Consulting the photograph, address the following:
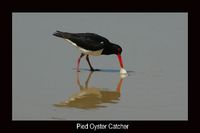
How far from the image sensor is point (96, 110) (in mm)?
12539

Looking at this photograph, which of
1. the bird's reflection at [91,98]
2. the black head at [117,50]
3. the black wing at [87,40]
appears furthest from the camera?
the black head at [117,50]

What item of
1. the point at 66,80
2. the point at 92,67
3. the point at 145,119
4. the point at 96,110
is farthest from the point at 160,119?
the point at 92,67

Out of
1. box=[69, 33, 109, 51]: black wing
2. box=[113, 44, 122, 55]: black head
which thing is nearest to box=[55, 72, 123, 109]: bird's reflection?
box=[69, 33, 109, 51]: black wing

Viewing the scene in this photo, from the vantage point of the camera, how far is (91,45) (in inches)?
654

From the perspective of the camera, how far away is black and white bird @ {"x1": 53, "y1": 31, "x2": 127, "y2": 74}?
1661 centimetres

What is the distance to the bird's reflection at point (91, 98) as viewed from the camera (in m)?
12.9

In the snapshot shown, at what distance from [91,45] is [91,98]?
3.36 meters

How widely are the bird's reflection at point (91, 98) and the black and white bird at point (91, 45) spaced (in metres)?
2.01

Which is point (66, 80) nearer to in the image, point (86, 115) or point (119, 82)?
point (119, 82)

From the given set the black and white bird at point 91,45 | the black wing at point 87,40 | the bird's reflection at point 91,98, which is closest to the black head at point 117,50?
the black and white bird at point 91,45

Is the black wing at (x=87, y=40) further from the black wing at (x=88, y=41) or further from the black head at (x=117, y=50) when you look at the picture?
the black head at (x=117, y=50)
